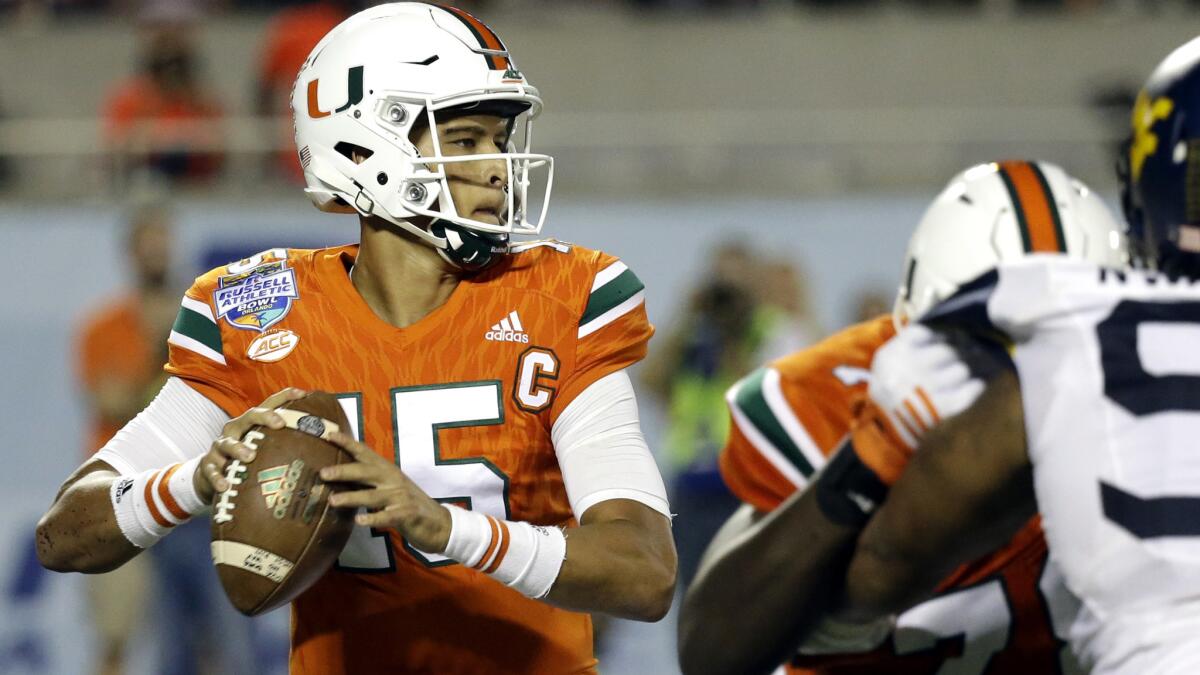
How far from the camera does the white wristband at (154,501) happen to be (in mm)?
2561

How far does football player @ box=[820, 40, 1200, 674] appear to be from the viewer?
1.87 m

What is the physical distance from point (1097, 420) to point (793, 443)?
0.90 m

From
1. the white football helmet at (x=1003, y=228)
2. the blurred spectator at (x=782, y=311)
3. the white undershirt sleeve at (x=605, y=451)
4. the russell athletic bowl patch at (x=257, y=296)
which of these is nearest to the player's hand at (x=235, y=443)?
the russell athletic bowl patch at (x=257, y=296)

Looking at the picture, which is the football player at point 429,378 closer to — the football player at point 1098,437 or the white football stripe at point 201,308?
the white football stripe at point 201,308

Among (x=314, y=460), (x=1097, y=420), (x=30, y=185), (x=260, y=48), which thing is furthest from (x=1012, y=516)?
(x=260, y=48)

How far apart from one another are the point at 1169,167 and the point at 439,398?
4.11 feet

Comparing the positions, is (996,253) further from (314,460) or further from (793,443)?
(314,460)

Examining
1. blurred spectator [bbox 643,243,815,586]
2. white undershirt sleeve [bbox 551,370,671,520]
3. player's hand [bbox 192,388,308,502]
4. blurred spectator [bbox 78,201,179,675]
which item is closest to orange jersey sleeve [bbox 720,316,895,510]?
white undershirt sleeve [bbox 551,370,671,520]

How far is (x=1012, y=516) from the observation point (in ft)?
6.58

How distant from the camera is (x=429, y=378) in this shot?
2.75m

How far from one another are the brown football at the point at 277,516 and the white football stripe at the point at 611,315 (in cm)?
54

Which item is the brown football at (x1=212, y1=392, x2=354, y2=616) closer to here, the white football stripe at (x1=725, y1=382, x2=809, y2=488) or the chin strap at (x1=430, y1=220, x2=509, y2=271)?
the chin strap at (x1=430, y1=220, x2=509, y2=271)

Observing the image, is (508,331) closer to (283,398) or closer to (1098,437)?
(283,398)

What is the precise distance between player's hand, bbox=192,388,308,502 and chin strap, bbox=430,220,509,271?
0.47 meters
